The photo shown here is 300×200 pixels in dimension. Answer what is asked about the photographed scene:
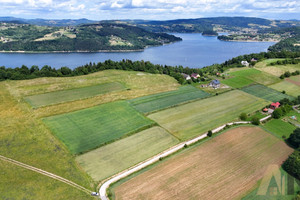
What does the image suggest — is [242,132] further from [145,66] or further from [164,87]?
[145,66]

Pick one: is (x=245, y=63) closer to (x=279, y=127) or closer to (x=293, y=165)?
(x=279, y=127)

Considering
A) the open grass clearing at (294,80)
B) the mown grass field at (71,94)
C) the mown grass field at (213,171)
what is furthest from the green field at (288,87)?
the mown grass field at (71,94)

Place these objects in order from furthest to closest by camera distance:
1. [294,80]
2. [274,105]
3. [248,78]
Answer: [248,78] → [294,80] → [274,105]

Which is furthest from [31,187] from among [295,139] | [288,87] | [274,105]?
[288,87]

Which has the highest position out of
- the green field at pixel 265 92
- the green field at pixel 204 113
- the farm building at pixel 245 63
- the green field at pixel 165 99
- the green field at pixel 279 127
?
the farm building at pixel 245 63

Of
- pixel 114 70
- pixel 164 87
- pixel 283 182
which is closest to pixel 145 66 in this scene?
pixel 114 70

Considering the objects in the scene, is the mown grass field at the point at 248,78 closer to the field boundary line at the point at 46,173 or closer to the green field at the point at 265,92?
the green field at the point at 265,92

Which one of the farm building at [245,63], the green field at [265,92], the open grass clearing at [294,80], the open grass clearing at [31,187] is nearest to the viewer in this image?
the open grass clearing at [31,187]
